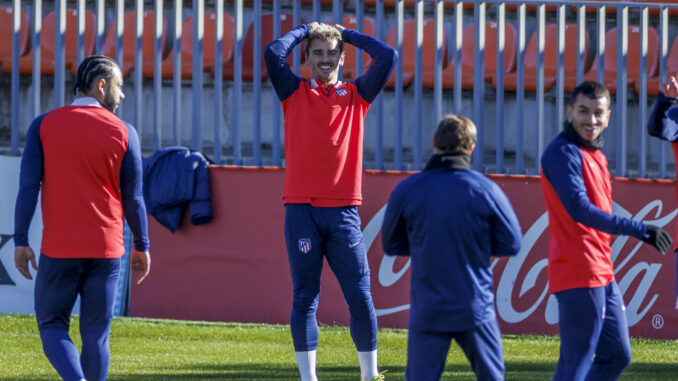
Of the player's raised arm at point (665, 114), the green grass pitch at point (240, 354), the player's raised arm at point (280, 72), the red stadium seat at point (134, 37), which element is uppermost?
the red stadium seat at point (134, 37)

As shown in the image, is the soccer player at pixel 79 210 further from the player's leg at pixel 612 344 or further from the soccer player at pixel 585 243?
the player's leg at pixel 612 344

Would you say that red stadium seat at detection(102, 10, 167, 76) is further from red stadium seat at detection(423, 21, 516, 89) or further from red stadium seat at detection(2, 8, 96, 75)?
red stadium seat at detection(423, 21, 516, 89)

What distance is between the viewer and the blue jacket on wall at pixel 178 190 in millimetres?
8914

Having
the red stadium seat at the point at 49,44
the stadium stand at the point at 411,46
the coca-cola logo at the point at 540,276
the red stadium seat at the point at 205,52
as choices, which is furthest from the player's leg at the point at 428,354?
the red stadium seat at the point at 49,44

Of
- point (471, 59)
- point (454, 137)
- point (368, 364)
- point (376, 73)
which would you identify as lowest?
point (368, 364)

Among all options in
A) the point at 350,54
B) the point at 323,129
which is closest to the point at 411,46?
the point at 350,54

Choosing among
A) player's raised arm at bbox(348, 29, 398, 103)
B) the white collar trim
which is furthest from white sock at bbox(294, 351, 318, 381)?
the white collar trim

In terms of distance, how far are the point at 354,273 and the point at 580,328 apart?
133cm

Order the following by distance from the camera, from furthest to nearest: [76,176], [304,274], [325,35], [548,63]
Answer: [548,63], [325,35], [304,274], [76,176]

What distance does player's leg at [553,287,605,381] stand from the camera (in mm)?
4105

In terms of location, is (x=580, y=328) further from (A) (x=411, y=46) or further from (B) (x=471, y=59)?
A: (B) (x=471, y=59)

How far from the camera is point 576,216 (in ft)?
13.3

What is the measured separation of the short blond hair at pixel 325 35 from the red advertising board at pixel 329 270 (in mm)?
3649

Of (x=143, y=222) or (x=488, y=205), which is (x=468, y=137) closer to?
(x=488, y=205)
